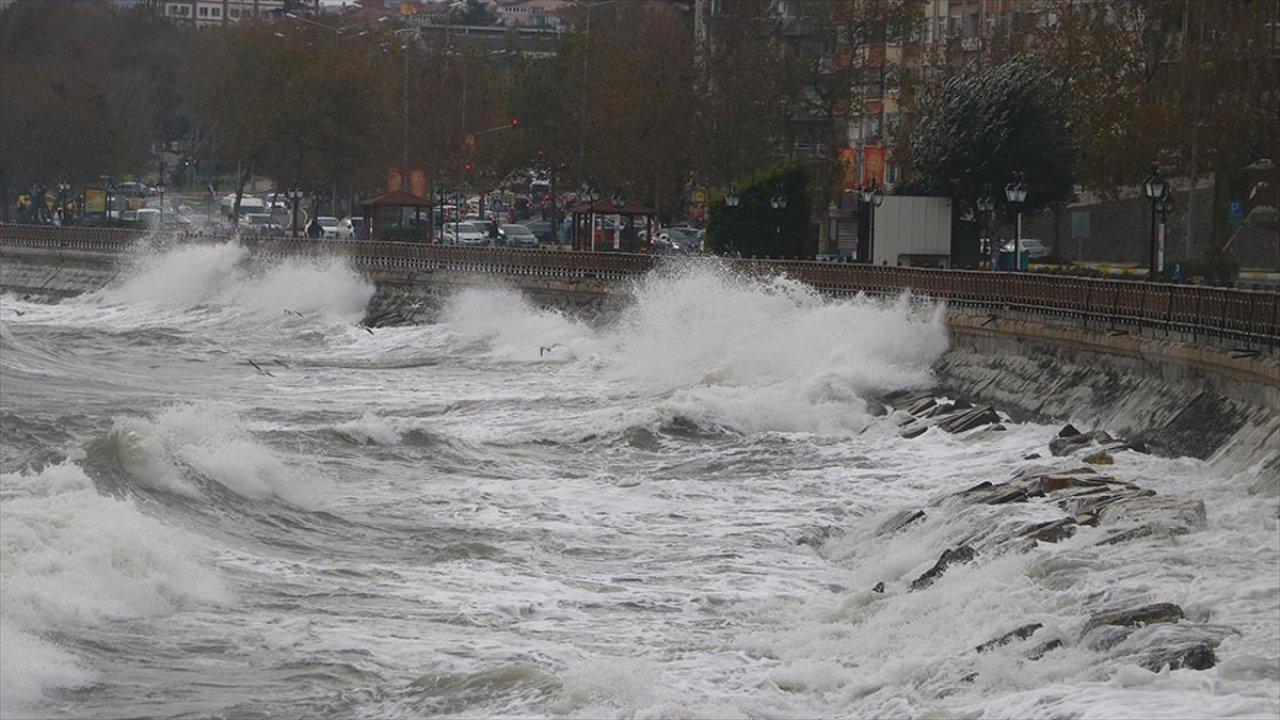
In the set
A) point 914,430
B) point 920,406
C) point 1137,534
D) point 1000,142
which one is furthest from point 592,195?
point 1137,534

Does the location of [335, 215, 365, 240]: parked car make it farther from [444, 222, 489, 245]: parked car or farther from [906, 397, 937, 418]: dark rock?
[906, 397, 937, 418]: dark rock

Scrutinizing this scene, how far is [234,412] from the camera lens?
34406mm

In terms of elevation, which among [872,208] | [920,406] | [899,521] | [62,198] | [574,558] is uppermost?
[872,208]

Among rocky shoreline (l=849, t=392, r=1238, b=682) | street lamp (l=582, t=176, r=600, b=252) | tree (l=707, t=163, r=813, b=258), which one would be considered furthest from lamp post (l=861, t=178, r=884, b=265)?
rocky shoreline (l=849, t=392, r=1238, b=682)

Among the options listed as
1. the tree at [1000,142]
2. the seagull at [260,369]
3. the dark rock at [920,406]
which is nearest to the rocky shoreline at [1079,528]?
the dark rock at [920,406]

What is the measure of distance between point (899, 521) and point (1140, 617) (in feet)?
22.9

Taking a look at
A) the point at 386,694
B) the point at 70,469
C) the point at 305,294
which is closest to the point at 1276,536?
the point at 386,694

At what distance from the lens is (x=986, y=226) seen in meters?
54.6

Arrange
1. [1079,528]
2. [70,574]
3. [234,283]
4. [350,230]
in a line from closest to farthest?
1. [70,574]
2. [1079,528]
3. [234,283]
4. [350,230]

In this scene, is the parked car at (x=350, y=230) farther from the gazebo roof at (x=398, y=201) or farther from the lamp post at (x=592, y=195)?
the lamp post at (x=592, y=195)

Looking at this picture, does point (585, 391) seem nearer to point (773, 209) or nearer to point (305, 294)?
point (773, 209)

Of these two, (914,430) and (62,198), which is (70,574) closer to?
(914,430)

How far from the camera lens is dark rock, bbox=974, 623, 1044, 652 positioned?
16.1 meters

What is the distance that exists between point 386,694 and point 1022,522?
715 centimetres
